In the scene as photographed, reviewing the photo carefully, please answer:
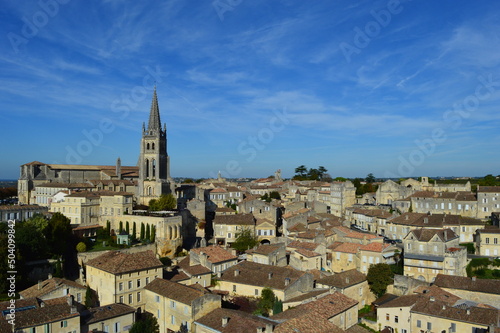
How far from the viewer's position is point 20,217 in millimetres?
46938

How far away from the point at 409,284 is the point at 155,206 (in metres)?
35.6

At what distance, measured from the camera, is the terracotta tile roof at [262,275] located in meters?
35.4

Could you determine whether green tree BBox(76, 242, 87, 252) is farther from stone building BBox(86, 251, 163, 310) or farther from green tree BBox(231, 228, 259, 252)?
green tree BBox(231, 228, 259, 252)

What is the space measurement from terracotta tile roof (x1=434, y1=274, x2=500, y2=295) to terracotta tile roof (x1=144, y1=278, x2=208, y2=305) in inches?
898

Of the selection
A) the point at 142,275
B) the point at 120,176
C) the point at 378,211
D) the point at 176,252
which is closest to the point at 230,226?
the point at 176,252

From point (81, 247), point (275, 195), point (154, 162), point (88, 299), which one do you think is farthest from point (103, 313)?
point (275, 195)

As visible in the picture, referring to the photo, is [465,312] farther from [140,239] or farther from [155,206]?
[155,206]

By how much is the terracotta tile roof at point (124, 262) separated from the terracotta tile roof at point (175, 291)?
1888mm

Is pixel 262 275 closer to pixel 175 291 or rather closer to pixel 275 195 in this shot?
pixel 175 291

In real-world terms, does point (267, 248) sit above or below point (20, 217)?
below

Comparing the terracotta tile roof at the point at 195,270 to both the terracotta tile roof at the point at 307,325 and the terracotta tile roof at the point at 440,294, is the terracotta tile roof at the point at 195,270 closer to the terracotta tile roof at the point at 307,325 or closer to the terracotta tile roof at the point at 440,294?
the terracotta tile roof at the point at 307,325

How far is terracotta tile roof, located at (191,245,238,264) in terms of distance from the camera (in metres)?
41.5

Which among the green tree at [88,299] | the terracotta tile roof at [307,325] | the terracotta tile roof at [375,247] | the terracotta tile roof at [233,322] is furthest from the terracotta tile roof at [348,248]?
the green tree at [88,299]

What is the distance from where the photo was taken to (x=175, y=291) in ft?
105
